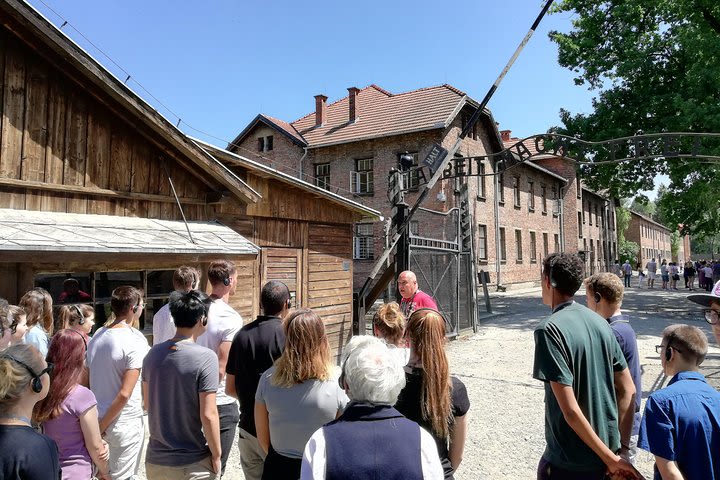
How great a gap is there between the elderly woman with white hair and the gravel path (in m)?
3.28

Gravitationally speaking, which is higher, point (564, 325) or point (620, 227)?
point (620, 227)

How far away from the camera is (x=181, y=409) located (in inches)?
117

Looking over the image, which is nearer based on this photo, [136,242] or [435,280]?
[136,242]

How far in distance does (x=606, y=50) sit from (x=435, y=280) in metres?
13.7

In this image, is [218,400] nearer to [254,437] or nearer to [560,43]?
[254,437]

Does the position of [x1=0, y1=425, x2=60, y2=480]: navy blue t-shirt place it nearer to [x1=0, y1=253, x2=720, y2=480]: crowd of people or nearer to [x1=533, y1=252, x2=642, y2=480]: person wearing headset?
[x1=0, y1=253, x2=720, y2=480]: crowd of people

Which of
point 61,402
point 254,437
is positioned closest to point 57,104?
point 61,402

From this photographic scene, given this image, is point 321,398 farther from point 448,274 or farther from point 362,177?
point 362,177

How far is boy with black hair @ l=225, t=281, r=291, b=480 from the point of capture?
10.7 feet

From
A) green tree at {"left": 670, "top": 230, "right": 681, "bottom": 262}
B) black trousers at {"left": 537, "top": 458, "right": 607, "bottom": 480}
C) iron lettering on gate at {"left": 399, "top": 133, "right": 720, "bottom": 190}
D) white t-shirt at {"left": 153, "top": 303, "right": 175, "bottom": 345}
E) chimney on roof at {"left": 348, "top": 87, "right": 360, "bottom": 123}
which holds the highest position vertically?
chimney on roof at {"left": 348, "top": 87, "right": 360, "bottom": 123}

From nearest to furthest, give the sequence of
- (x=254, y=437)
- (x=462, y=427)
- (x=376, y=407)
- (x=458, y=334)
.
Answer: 1. (x=376, y=407)
2. (x=462, y=427)
3. (x=254, y=437)
4. (x=458, y=334)

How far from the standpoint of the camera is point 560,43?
19.5 meters

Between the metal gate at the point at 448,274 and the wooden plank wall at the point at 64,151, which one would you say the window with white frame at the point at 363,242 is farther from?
the wooden plank wall at the point at 64,151

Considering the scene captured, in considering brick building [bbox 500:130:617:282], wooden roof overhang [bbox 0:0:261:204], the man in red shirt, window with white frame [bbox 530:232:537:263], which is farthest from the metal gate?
brick building [bbox 500:130:617:282]
